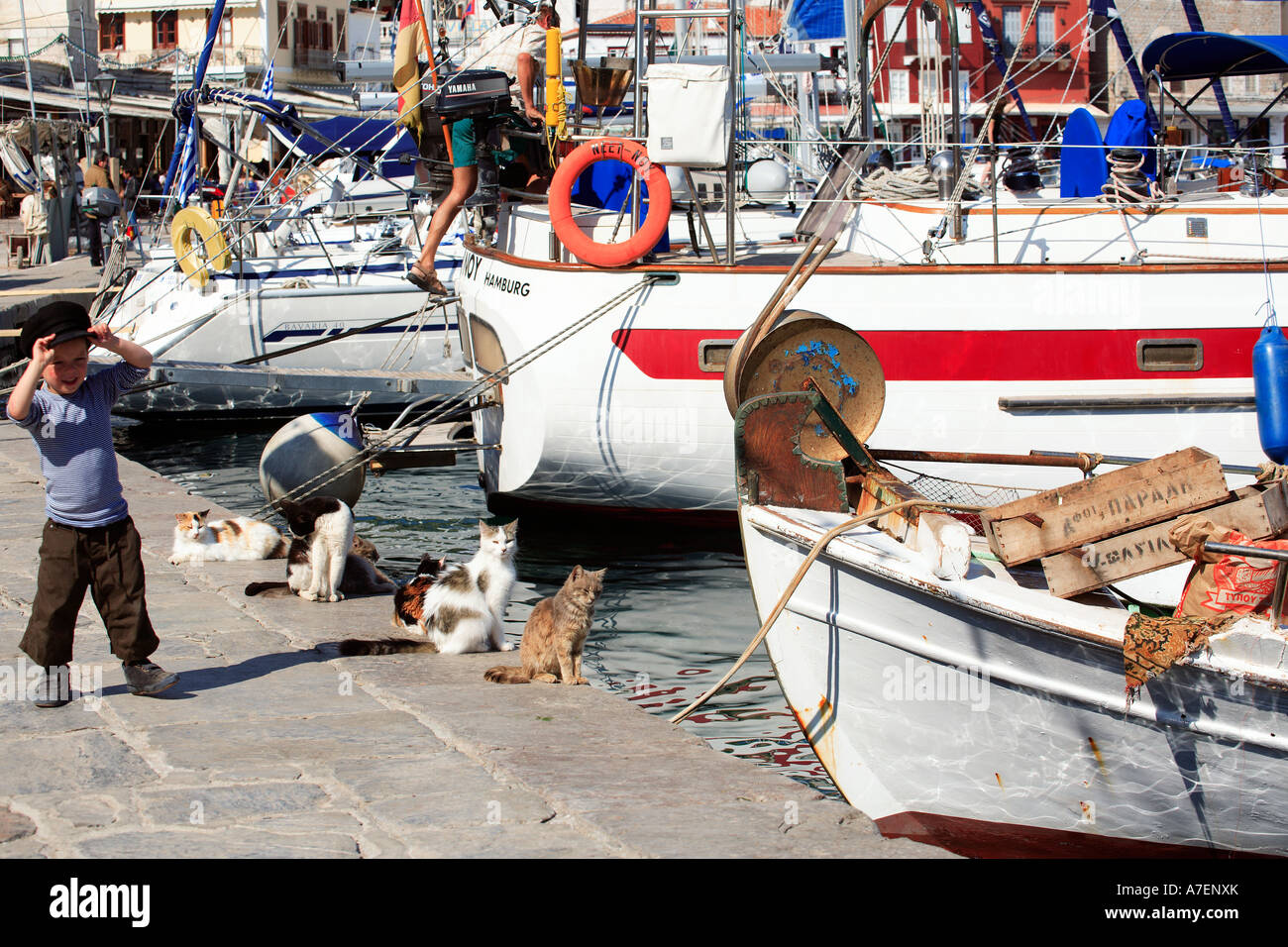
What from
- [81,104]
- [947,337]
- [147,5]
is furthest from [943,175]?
[147,5]

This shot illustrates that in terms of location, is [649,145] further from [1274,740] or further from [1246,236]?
[1274,740]

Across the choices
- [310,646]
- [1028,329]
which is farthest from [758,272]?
[310,646]

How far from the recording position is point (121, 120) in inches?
1956

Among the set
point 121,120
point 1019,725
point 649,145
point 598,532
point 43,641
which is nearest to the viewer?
point 1019,725

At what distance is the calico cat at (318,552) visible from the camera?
22.7ft

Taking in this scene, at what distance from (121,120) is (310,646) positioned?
49.3m

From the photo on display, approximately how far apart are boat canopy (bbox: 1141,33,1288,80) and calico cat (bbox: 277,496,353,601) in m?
8.97

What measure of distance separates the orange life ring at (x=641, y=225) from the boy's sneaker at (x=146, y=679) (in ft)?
15.5

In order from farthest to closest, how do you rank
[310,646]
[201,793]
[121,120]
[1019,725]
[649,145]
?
[121,120] < [649,145] < [310,646] < [1019,725] < [201,793]

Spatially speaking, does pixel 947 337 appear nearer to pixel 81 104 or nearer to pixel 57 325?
pixel 57 325

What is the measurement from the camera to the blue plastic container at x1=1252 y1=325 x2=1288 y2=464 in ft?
25.5

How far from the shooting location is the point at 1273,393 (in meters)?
7.79

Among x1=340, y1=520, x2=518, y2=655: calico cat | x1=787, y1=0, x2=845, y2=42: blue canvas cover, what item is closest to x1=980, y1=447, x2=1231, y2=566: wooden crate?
x1=340, y1=520, x2=518, y2=655: calico cat

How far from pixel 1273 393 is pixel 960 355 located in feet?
6.30
